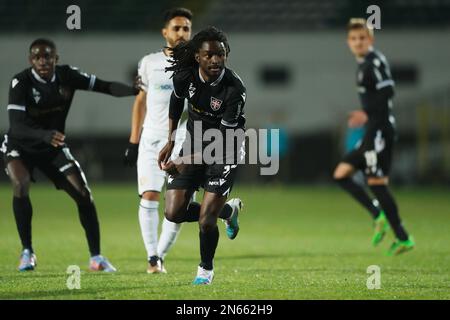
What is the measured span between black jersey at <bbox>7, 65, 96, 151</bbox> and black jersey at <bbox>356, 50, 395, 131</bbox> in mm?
3794

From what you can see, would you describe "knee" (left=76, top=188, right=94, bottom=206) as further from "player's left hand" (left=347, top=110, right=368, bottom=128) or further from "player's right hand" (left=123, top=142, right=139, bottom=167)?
"player's left hand" (left=347, top=110, right=368, bottom=128)

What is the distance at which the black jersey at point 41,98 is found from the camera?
933cm

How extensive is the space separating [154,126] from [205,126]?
1.43 metres

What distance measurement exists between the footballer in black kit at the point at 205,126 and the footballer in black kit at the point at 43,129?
58.3 inches

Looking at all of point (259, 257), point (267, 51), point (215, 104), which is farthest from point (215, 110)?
Result: point (267, 51)

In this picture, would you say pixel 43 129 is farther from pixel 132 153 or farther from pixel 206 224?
pixel 206 224

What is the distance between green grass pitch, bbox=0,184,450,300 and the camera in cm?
745

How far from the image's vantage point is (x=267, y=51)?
38.1 m

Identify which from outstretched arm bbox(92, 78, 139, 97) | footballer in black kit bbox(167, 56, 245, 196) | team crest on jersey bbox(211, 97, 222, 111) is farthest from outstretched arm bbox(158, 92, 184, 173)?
outstretched arm bbox(92, 78, 139, 97)

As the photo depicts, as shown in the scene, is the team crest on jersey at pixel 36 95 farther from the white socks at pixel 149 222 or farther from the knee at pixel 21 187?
the white socks at pixel 149 222

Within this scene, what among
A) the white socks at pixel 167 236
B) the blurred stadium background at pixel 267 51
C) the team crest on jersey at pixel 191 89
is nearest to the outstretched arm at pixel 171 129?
the team crest on jersey at pixel 191 89

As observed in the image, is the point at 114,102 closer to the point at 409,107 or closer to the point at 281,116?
the point at 281,116

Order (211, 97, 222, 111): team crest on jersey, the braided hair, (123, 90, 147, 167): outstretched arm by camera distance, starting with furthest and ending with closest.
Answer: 1. (123, 90, 147, 167): outstretched arm
2. (211, 97, 222, 111): team crest on jersey
3. the braided hair

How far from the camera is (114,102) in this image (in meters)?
37.4
